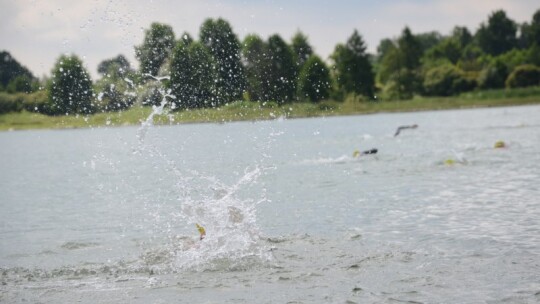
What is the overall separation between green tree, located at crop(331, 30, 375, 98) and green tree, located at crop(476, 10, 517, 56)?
232 feet

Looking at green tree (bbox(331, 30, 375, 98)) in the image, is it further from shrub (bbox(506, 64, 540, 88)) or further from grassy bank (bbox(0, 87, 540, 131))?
shrub (bbox(506, 64, 540, 88))

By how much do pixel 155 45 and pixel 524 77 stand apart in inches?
→ 3984

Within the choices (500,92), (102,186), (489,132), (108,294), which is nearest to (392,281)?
(108,294)

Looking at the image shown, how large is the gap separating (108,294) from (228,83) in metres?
41.8

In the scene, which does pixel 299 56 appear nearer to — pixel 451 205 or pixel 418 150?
pixel 418 150

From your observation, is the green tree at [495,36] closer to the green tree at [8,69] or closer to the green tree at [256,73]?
the green tree at [8,69]

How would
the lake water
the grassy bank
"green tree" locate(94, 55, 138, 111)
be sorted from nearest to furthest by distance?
the lake water, "green tree" locate(94, 55, 138, 111), the grassy bank

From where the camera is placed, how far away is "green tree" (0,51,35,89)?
100500 mm

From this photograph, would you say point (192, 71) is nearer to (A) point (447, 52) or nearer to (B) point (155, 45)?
(B) point (155, 45)

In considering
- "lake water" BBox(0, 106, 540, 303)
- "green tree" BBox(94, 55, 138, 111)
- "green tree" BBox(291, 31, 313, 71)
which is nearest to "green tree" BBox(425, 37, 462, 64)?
"green tree" BBox(291, 31, 313, 71)

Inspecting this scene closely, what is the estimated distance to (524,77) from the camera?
401 feet

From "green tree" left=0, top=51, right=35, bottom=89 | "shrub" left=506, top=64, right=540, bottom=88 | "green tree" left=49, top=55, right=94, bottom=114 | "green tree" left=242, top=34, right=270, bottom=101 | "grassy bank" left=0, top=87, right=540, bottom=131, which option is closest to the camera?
"green tree" left=242, top=34, right=270, bottom=101

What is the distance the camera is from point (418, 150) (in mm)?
43188

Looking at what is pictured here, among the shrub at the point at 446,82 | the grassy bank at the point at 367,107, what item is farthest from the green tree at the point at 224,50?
the shrub at the point at 446,82
